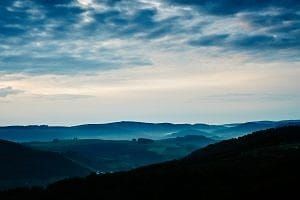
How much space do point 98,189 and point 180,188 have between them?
116ft

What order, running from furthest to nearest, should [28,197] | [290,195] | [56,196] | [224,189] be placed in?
[28,197] → [56,196] → [224,189] → [290,195]

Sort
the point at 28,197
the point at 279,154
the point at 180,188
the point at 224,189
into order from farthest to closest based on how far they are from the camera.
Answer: the point at 28,197
the point at 279,154
the point at 180,188
the point at 224,189

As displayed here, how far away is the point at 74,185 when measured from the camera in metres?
158

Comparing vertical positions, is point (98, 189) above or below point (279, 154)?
below

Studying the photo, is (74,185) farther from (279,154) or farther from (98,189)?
(279,154)

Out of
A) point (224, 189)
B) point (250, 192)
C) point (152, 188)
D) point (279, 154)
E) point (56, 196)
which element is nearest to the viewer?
point (250, 192)

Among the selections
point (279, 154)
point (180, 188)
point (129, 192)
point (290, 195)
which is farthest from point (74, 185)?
point (290, 195)

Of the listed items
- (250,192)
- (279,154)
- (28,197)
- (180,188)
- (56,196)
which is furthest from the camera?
(28,197)

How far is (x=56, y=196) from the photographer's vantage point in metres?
146

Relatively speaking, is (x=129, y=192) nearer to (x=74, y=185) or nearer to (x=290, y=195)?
(x=74, y=185)

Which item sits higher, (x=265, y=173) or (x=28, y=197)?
(x=265, y=173)

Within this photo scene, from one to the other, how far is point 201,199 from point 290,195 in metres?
21.2

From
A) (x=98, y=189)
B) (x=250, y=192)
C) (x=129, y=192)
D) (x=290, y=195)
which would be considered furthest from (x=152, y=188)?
(x=290, y=195)

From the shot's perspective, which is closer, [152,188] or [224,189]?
[224,189]
